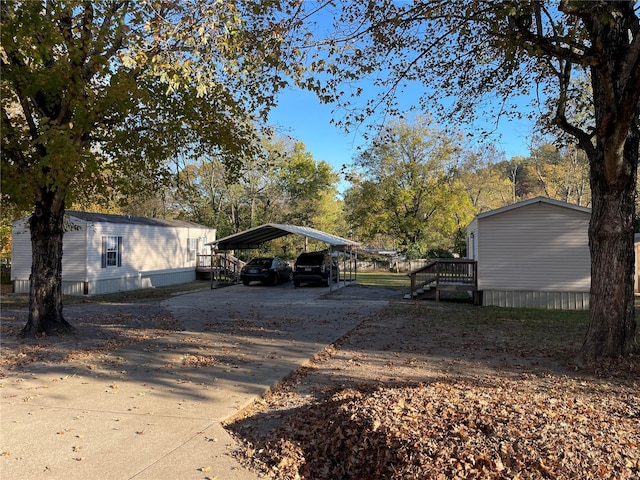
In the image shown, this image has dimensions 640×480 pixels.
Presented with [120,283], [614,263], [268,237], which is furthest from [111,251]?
[614,263]

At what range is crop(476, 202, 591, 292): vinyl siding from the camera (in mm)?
14672

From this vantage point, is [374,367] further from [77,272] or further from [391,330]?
[77,272]

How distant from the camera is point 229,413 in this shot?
16.4ft

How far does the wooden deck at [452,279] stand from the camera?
53.3ft

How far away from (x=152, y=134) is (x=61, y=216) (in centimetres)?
245

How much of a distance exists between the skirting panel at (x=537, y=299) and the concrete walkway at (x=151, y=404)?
7294 mm

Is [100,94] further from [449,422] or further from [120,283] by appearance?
[120,283]

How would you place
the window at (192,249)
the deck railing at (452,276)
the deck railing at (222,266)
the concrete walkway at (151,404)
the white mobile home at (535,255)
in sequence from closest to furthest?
the concrete walkway at (151,404) < the white mobile home at (535,255) < the deck railing at (452,276) < the deck railing at (222,266) < the window at (192,249)

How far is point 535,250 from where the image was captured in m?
15.0

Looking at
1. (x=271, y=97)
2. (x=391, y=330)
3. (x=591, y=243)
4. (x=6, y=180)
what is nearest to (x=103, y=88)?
(x=6, y=180)

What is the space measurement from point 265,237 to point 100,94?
17229 millimetres

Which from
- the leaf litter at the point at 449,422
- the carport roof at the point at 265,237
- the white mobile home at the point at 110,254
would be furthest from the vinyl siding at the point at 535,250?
the white mobile home at the point at 110,254

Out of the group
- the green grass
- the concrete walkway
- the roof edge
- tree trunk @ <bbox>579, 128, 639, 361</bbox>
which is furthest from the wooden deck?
tree trunk @ <bbox>579, 128, 639, 361</bbox>

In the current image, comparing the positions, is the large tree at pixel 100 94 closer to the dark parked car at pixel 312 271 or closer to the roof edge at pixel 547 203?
the roof edge at pixel 547 203
